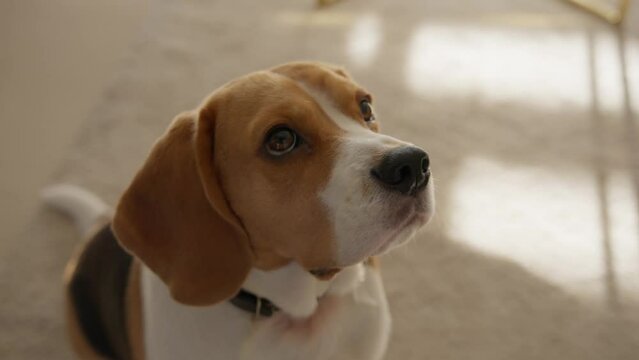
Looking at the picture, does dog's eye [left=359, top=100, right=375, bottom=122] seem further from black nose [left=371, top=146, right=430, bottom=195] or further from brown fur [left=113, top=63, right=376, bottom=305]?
black nose [left=371, top=146, right=430, bottom=195]

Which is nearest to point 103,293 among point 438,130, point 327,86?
point 327,86

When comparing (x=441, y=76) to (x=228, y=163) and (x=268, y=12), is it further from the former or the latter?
(x=228, y=163)

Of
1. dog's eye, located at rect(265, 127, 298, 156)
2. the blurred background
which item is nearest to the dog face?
dog's eye, located at rect(265, 127, 298, 156)

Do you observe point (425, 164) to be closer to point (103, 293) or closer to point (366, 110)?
point (366, 110)

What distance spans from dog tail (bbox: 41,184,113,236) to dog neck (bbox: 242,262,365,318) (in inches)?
39.1

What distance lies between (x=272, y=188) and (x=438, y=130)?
1596 mm

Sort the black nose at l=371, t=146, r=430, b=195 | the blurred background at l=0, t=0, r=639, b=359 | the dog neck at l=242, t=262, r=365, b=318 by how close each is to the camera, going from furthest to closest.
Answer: the blurred background at l=0, t=0, r=639, b=359
the dog neck at l=242, t=262, r=365, b=318
the black nose at l=371, t=146, r=430, b=195

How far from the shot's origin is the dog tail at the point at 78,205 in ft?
8.36

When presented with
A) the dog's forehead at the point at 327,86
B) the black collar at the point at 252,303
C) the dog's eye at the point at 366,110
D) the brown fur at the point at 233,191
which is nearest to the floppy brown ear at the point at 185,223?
the brown fur at the point at 233,191

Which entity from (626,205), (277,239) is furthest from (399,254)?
(277,239)

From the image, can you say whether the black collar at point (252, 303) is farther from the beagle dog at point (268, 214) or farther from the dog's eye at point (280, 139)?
the dog's eye at point (280, 139)

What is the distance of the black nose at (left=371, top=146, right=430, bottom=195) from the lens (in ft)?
4.60

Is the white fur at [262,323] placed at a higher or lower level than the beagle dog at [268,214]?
lower

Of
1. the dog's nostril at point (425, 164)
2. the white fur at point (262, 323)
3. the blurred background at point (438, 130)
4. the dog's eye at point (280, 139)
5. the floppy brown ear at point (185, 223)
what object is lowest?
the blurred background at point (438, 130)
